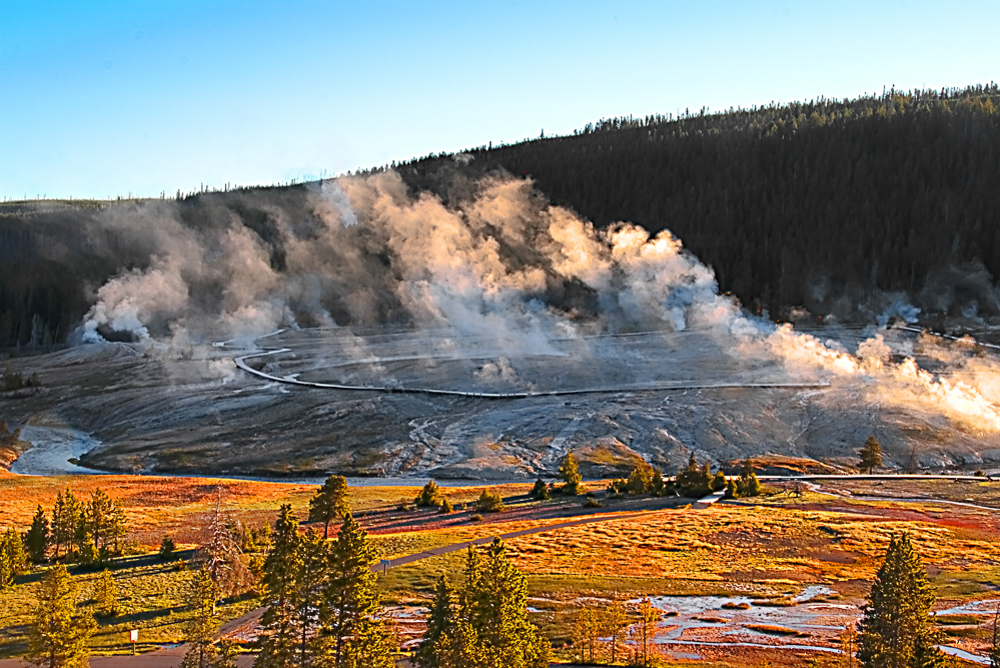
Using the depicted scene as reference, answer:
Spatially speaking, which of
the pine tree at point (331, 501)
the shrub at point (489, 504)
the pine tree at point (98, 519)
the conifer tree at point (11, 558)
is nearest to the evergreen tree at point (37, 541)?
the pine tree at point (98, 519)

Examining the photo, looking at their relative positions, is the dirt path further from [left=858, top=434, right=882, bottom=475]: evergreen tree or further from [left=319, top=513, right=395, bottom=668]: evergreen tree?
[left=858, top=434, right=882, bottom=475]: evergreen tree

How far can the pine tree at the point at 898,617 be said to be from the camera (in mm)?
35969

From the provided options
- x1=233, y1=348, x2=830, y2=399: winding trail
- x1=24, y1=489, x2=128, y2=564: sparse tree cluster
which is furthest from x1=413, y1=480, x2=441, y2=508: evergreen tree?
x1=233, y1=348, x2=830, y2=399: winding trail

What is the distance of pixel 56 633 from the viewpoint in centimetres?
3859

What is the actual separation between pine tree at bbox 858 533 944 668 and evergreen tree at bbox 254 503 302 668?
21.9 meters

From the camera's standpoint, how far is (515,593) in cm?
3781

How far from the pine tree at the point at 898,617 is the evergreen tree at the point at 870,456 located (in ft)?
254

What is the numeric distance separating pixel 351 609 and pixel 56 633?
12.5 meters

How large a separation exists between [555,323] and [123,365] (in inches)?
3343

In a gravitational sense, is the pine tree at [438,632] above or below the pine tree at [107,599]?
above

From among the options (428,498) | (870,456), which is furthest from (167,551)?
(870,456)

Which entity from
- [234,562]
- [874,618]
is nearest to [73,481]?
[234,562]

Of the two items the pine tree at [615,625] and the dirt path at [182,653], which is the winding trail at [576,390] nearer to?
the dirt path at [182,653]

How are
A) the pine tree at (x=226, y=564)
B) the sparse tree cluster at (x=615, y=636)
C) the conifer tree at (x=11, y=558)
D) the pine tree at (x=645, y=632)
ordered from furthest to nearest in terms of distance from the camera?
the conifer tree at (x=11, y=558) < the pine tree at (x=226, y=564) < the sparse tree cluster at (x=615, y=636) < the pine tree at (x=645, y=632)
